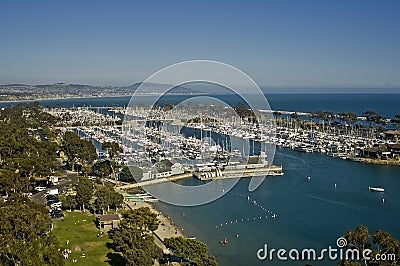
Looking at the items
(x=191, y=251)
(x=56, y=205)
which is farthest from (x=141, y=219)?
(x=56, y=205)

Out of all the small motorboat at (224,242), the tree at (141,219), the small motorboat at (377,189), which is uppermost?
the tree at (141,219)

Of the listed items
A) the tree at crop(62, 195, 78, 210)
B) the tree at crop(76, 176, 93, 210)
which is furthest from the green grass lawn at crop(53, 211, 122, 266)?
the tree at crop(76, 176, 93, 210)

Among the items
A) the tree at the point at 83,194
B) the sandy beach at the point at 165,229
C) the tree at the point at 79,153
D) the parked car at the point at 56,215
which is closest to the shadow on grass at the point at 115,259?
the sandy beach at the point at 165,229

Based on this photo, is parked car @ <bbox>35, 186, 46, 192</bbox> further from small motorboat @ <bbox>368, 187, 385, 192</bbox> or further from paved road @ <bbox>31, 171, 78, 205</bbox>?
small motorboat @ <bbox>368, 187, 385, 192</bbox>

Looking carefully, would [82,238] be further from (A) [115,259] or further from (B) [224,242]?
(B) [224,242]

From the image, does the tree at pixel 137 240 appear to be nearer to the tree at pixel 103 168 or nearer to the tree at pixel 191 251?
the tree at pixel 191 251

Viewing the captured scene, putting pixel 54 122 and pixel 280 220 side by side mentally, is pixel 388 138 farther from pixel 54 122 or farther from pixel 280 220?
pixel 54 122
